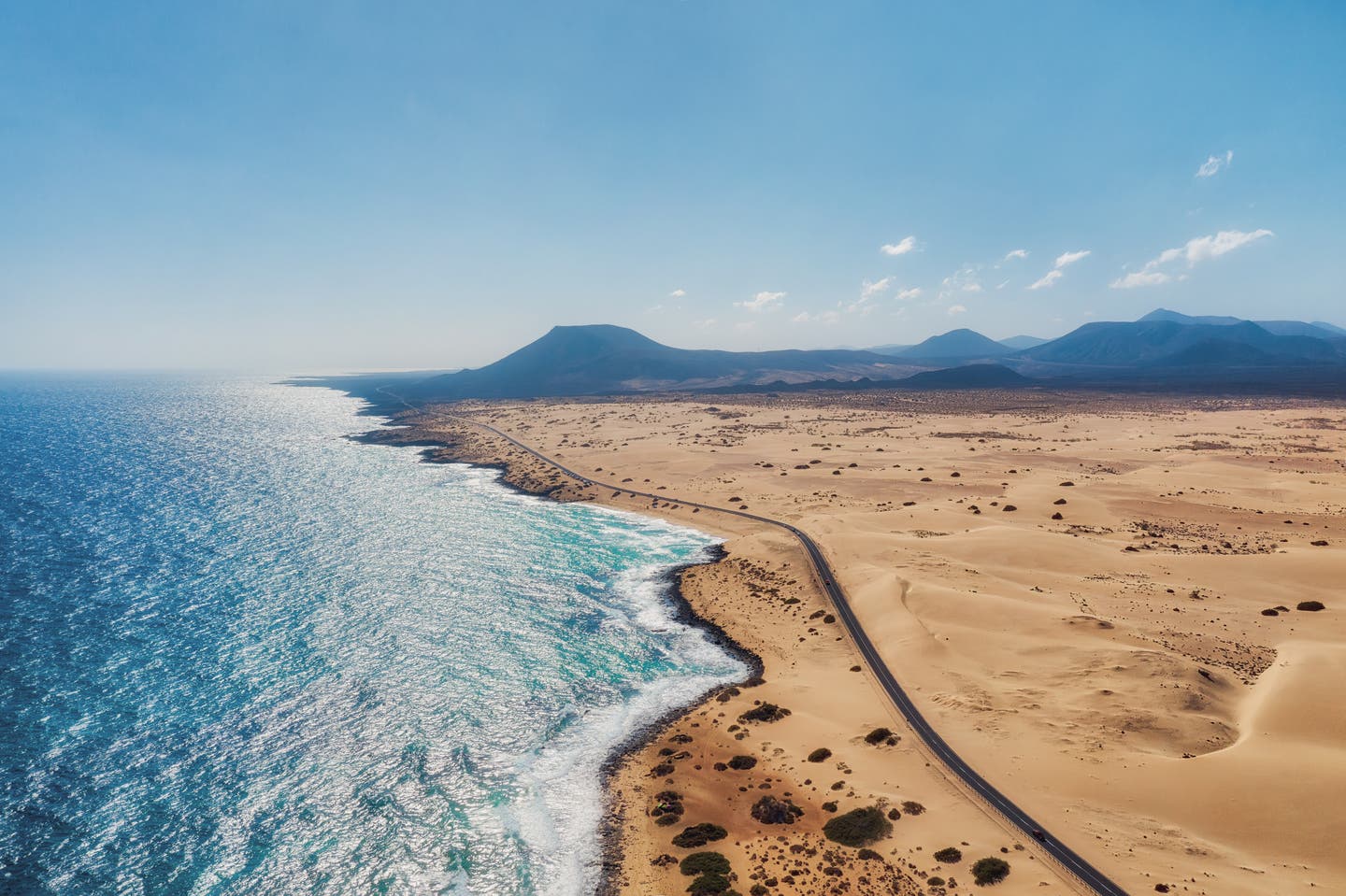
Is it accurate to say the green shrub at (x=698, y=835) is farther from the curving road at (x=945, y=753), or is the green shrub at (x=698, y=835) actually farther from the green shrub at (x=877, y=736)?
the curving road at (x=945, y=753)

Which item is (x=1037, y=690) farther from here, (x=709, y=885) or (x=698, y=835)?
(x=709, y=885)

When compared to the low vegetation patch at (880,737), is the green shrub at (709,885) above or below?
below

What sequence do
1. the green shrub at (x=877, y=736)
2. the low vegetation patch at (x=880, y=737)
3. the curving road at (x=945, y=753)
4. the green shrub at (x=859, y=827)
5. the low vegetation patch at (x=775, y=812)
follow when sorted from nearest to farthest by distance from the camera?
the curving road at (x=945, y=753) < the green shrub at (x=859, y=827) < the low vegetation patch at (x=775, y=812) < the low vegetation patch at (x=880, y=737) < the green shrub at (x=877, y=736)

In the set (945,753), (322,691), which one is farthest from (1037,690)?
(322,691)

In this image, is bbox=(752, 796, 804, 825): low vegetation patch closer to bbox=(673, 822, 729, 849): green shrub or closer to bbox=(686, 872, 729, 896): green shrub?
bbox=(673, 822, 729, 849): green shrub

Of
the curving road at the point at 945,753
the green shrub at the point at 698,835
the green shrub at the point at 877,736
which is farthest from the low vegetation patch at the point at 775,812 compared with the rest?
the curving road at the point at 945,753

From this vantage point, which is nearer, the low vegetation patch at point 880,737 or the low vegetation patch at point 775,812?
the low vegetation patch at point 775,812
